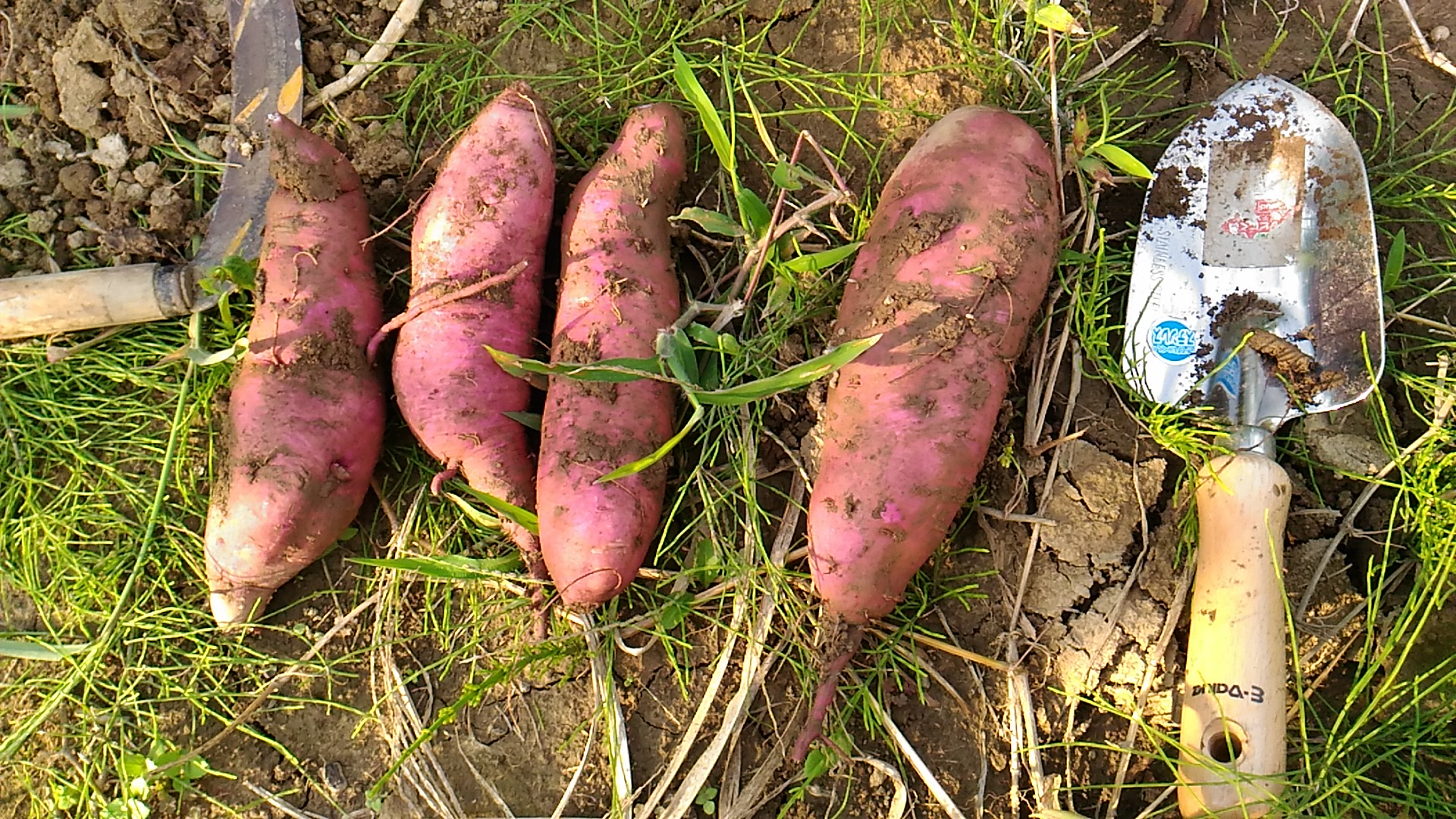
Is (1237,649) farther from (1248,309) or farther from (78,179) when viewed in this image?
(78,179)

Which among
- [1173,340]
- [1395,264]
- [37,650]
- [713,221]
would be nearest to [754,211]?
[713,221]

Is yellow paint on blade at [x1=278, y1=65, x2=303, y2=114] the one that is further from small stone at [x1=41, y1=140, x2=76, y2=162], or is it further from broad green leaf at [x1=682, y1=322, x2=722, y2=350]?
broad green leaf at [x1=682, y1=322, x2=722, y2=350]

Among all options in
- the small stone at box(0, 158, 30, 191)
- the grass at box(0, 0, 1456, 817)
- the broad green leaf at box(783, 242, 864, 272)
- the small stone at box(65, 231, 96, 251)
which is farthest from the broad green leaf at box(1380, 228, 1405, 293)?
the small stone at box(0, 158, 30, 191)

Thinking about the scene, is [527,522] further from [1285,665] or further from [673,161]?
[1285,665]

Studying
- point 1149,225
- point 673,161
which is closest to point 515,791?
point 673,161

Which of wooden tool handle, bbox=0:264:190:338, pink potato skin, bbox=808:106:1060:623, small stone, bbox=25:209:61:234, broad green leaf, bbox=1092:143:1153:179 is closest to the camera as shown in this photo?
pink potato skin, bbox=808:106:1060:623

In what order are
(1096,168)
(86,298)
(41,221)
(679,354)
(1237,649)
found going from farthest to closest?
(41,221) < (86,298) < (1096,168) < (679,354) < (1237,649)

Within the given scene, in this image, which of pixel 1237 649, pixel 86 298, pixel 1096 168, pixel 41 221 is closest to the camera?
pixel 1237 649
